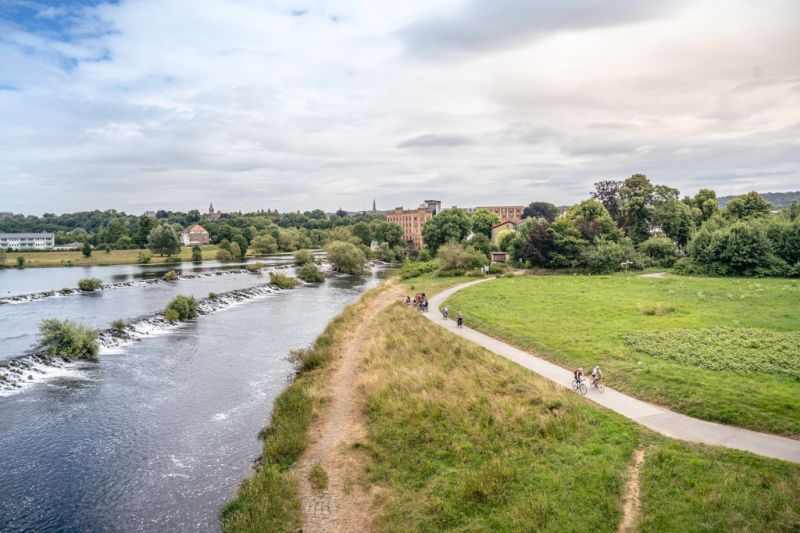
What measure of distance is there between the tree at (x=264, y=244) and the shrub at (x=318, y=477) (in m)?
118

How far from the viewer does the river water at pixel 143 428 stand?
15.2m

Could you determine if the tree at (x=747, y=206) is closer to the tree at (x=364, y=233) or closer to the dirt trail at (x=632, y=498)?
the dirt trail at (x=632, y=498)

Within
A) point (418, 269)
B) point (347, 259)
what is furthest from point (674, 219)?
point (347, 259)

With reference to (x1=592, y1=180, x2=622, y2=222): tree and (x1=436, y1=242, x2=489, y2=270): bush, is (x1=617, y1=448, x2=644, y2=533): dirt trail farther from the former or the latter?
(x1=592, y1=180, x2=622, y2=222): tree

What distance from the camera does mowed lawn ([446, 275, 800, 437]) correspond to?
17.1 metres

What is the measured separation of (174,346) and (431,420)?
22.6 meters

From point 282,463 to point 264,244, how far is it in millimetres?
117916

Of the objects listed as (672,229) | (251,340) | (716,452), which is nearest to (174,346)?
(251,340)

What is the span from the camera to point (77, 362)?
96.9 ft

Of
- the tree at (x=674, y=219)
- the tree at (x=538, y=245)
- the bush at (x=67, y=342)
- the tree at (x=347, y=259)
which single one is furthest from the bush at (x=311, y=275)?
the tree at (x=674, y=219)

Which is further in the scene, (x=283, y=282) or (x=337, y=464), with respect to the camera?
(x=283, y=282)

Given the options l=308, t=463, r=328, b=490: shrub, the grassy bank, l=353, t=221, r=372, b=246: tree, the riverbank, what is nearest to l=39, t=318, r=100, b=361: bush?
the grassy bank

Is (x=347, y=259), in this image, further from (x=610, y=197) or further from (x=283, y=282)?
(x=610, y=197)

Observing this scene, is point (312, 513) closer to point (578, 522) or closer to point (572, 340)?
point (578, 522)
